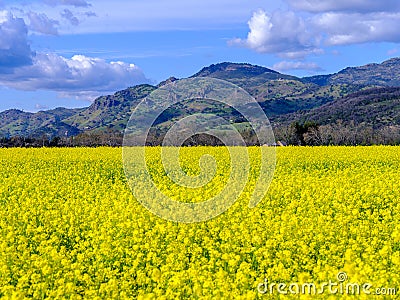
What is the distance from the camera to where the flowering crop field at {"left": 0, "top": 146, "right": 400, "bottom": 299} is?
7.63 metres

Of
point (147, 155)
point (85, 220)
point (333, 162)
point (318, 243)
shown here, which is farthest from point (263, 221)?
point (147, 155)

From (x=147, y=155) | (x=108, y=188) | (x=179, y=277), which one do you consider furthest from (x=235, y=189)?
(x=147, y=155)

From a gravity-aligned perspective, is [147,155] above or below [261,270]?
above

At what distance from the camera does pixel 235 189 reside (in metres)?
16.4

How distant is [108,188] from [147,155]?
958cm

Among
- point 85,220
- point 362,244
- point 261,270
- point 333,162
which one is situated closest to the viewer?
point 261,270

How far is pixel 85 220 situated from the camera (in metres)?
12.4

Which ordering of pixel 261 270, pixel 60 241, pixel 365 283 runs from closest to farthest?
pixel 365 283 → pixel 261 270 → pixel 60 241

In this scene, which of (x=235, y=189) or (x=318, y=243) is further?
(x=235, y=189)

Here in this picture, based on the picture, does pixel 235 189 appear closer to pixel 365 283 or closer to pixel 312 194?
pixel 312 194

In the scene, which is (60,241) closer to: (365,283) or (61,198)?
(61,198)

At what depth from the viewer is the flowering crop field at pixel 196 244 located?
7.63 metres

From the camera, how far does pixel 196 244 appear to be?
1013 centimetres

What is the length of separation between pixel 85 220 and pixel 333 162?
15338 millimetres
